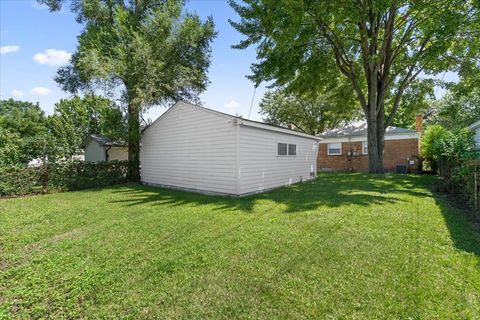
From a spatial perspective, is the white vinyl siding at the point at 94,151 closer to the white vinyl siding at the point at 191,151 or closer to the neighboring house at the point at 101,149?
the neighboring house at the point at 101,149

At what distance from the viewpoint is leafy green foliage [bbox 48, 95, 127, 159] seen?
41.2 feet

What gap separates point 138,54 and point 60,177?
7149mm

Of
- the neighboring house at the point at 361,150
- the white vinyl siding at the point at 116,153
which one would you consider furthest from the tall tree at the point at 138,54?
the neighboring house at the point at 361,150

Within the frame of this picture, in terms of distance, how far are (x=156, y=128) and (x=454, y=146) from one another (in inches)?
501

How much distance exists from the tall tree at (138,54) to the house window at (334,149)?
38.8 ft

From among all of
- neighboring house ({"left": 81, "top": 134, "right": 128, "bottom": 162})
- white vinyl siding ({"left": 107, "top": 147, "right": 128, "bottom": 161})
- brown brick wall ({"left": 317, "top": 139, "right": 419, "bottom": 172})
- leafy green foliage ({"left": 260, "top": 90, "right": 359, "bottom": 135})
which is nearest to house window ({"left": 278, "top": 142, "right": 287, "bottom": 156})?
brown brick wall ({"left": 317, "top": 139, "right": 419, "bottom": 172})

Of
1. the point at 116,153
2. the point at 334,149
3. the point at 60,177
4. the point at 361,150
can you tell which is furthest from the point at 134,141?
the point at 361,150

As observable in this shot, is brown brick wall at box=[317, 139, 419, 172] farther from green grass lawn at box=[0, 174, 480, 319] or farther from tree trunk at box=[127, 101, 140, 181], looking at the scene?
tree trunk at box=[127, 101, 140, 181]

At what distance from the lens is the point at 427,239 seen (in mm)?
4195

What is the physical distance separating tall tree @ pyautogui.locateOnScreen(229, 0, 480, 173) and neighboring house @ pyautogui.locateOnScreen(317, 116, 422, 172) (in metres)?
3.64

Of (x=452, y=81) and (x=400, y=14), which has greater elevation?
(x=400, y=14)

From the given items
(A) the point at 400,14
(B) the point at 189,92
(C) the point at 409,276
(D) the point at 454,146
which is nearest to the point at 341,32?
(A) the point at 400,14

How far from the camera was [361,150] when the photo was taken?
19031 millimetres

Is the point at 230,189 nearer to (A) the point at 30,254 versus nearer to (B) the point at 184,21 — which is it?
(A) the point at 30,254
